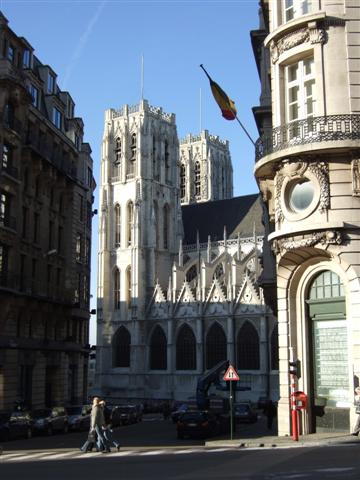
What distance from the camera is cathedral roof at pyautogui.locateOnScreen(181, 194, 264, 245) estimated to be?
90500 mm

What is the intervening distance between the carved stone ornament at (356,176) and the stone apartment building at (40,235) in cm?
1956

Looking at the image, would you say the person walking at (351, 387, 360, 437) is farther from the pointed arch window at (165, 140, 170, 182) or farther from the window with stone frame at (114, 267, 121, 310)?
the pointed arch window at (165, 140, 170, 182)

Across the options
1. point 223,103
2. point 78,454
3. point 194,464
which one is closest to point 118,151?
point 223,103

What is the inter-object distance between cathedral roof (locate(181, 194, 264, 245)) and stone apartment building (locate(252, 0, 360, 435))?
64.8 metres

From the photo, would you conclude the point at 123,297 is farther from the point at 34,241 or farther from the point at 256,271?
the point at 34,241

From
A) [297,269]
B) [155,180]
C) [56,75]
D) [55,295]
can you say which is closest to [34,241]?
[55,295]

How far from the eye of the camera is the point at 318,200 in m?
20.8

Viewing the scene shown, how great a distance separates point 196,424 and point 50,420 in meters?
8.14

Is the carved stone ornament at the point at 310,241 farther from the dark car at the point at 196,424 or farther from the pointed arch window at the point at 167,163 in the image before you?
the pointed arch window at the point at 167,163

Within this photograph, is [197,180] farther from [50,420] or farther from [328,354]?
[328,354]

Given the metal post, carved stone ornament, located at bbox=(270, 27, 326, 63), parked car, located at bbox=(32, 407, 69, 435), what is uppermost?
carved stone ornament, located at bbox=(270, 27, 326, 63)

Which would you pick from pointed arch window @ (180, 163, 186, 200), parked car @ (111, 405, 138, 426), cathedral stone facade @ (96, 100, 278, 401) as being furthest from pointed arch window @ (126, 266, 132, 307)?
parked car @ (111, 405, 138, 426)

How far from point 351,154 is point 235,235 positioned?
227 ft

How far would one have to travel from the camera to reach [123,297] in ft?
285
